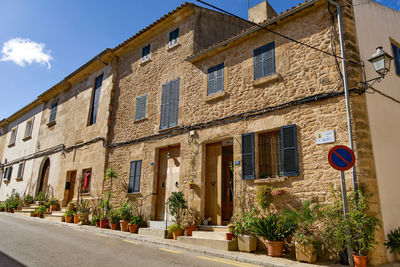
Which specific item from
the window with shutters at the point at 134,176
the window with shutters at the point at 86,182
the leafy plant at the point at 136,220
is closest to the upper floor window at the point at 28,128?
the window with shutters at the point at 86,182

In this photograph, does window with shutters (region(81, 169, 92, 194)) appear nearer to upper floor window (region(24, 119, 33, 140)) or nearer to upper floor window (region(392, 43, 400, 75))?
upper floor window (region(24, 119, 33, 140))

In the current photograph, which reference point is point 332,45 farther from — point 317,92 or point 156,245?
point 156,245

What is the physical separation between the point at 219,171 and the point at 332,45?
468 cm

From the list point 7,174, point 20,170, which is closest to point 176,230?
point 20,170

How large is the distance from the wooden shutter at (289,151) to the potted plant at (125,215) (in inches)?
245

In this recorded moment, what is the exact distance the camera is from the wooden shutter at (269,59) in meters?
8.31

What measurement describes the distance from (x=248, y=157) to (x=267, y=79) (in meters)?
2.23

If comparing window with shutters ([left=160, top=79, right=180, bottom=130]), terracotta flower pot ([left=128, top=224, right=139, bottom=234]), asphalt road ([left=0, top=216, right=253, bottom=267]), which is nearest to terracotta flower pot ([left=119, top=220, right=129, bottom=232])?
terracotta flower pot ([left=128, top=224, right=139, bottom=234])

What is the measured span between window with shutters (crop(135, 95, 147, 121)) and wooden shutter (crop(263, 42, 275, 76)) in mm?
5619

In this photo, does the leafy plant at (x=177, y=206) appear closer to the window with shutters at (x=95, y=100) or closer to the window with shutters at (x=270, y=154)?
the window with shutters at (x=270, y=154)

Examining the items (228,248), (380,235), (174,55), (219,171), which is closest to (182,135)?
(219,171)

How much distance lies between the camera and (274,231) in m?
6.54

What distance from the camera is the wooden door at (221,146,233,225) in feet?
29.0

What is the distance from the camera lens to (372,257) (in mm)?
5672
